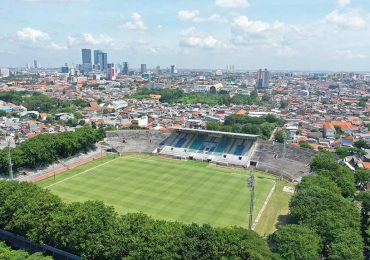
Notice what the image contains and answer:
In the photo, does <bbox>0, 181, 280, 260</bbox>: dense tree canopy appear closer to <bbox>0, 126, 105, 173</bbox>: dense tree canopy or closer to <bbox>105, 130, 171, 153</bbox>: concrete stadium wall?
<bbox>0, 126, 105, 173</bbox>: dense tree canopy

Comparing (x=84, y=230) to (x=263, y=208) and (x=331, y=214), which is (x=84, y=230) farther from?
(x=263, y=208)

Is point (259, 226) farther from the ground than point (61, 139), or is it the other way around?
point (61, 139)

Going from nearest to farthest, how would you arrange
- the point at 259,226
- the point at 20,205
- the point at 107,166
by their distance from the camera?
the point at 20,205, the point at 259,226, the point at 107,166

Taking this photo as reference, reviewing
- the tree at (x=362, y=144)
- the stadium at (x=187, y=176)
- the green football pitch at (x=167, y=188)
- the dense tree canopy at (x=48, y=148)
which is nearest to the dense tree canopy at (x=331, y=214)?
the stadium at (x=187, y=176)

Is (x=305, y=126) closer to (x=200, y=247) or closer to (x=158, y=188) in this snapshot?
(x=158, y=188)

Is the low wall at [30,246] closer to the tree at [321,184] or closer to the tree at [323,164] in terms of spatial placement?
the tree at [321,184]

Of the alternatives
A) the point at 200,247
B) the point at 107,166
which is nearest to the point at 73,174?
the point at 107,166

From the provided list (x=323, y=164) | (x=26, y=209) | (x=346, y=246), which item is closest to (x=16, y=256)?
(x=26, y=209)
